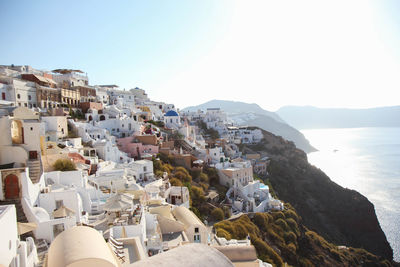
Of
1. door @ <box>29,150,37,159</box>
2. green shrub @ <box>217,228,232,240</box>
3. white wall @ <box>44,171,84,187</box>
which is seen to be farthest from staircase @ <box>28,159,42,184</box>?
green shrub @ <box>217,228,232,240</box>

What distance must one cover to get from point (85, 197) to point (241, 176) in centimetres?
1944

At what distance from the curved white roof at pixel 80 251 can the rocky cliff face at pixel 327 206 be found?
1563 inches

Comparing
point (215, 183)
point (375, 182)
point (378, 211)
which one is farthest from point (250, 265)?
point (375, 182)

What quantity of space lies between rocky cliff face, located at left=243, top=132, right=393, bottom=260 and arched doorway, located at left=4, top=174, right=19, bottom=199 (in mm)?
37309

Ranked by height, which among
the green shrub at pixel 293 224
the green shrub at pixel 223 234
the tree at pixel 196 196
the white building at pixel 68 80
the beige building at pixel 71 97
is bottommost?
the green shrub at pixel 293 224

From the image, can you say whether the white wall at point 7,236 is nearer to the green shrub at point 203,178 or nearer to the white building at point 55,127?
the white building at point 55,127

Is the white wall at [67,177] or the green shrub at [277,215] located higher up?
the white wall at [67,177]

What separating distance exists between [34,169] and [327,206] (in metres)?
43.4

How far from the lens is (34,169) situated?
504 inches

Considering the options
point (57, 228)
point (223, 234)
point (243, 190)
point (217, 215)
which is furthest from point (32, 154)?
point (243, 190)

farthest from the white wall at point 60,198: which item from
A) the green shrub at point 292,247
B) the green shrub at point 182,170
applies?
the green shrub at point 292,247

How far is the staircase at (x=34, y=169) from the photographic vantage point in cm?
1225

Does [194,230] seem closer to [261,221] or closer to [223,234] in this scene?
[223,234]

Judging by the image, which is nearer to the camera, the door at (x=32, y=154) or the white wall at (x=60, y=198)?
the white wall at (x=60, y=198)
